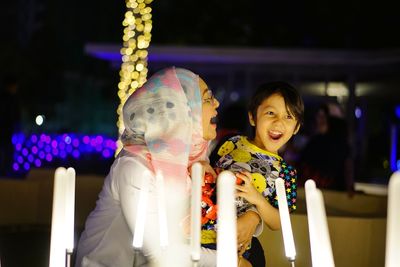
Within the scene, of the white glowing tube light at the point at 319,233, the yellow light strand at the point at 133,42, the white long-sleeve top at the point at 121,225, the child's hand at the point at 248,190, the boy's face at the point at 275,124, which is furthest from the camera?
the yellow light strand at the point at 133,42

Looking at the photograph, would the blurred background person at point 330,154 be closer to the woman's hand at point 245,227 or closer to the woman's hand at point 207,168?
the woman's hand at point 207,168

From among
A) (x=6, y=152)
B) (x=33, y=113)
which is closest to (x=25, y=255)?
(x=6, y=152)

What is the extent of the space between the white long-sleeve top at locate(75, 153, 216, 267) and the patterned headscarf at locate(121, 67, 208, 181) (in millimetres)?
61

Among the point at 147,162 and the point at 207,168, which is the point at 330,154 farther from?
the point at 147,162

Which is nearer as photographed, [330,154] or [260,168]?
[260,168]

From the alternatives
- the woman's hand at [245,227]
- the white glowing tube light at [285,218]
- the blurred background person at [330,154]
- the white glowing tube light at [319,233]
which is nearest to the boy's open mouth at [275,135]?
the woman's hand at [245,227]

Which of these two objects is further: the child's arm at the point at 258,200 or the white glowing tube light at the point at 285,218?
the child's arm at the point at 258,200

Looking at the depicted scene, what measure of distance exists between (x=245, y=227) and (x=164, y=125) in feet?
1.61

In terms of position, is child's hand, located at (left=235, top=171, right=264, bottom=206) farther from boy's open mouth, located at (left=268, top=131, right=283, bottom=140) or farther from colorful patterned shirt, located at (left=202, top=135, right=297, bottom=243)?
boy's open mouth, located at (left=268, top=131, right=283, bottom=140)

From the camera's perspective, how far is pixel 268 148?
3.53 m

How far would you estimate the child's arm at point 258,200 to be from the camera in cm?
319

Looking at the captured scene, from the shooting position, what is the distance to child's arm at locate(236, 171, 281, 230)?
10.5 ft

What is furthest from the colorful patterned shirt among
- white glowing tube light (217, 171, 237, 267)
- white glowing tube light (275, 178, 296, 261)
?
white glowing tube light (217, 171, 237, 267)

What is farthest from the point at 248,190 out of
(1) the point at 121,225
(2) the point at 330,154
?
(2) the point at 330,154
